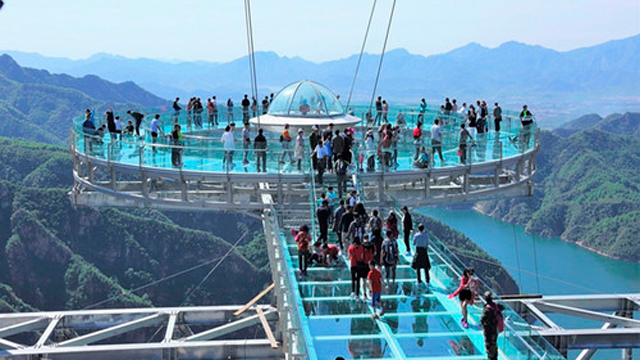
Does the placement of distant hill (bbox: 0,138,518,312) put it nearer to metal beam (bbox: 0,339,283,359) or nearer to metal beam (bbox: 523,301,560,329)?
metal beam (bbox: 0,339,283,359)

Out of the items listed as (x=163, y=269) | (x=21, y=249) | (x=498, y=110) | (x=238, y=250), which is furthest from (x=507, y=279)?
(x=498, y=110)

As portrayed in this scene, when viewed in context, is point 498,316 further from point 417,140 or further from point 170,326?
point 417,140

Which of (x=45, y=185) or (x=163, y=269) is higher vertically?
(x=45, y=185)

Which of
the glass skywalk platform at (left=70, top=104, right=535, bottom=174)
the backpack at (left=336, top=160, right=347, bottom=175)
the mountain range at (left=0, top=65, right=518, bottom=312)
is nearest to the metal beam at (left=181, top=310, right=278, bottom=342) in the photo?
the glass skywalk platform at (left=70, top=104, right=535, bottom=174)

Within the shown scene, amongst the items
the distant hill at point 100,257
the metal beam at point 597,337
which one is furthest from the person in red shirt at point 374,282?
the distant hill at point 100,257

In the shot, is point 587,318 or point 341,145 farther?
point 587,318

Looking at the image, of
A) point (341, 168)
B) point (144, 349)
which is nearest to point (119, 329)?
point (144, 349)

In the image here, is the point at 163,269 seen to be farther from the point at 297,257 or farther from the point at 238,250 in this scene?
the point at 297,257
